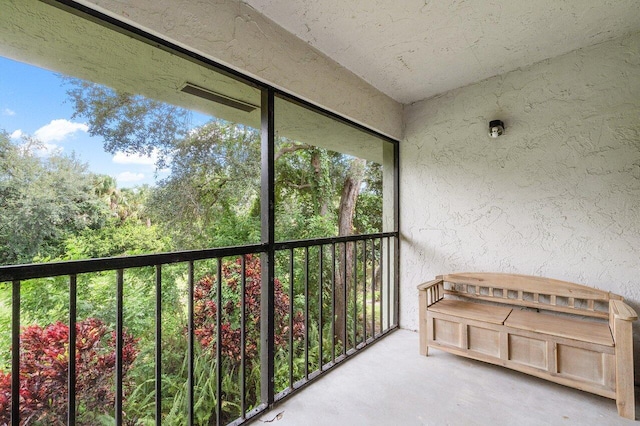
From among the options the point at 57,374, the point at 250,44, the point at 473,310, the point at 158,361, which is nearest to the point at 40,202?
the point at 57,374

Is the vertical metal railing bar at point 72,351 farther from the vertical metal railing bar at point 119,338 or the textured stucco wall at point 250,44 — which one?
the textured stucco wall at point 250,44

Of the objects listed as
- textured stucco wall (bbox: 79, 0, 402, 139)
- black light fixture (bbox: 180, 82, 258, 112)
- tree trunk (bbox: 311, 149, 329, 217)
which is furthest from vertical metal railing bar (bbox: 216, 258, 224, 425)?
tree trunk (bbox: 311, 149, 329, 217)

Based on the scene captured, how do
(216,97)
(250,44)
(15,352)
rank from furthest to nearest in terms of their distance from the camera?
(216,97)
(250,44)
(15,352)

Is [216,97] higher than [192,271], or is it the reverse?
[216,97]

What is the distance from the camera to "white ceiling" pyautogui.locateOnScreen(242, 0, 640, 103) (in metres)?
1.67

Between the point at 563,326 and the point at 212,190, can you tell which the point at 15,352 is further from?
the point at 563,326

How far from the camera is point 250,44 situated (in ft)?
5.33

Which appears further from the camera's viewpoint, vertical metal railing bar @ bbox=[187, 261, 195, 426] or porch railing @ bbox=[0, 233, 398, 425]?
vertical metal railing bar @ bbox=[187, 261, 195, 426]

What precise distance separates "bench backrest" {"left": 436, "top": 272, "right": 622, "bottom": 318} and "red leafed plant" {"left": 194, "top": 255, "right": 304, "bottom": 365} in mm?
1869

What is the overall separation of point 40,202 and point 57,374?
127 centimetres

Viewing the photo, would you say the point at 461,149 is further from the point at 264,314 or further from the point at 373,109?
the point at 264,314

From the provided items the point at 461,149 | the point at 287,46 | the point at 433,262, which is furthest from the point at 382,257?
the point at 287,46

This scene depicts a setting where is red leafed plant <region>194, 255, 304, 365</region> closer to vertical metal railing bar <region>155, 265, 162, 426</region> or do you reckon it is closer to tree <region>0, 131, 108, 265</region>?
tree <region>0, 131, 108, 265</region>

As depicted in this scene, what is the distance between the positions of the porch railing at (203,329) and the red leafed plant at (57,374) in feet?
0.05
